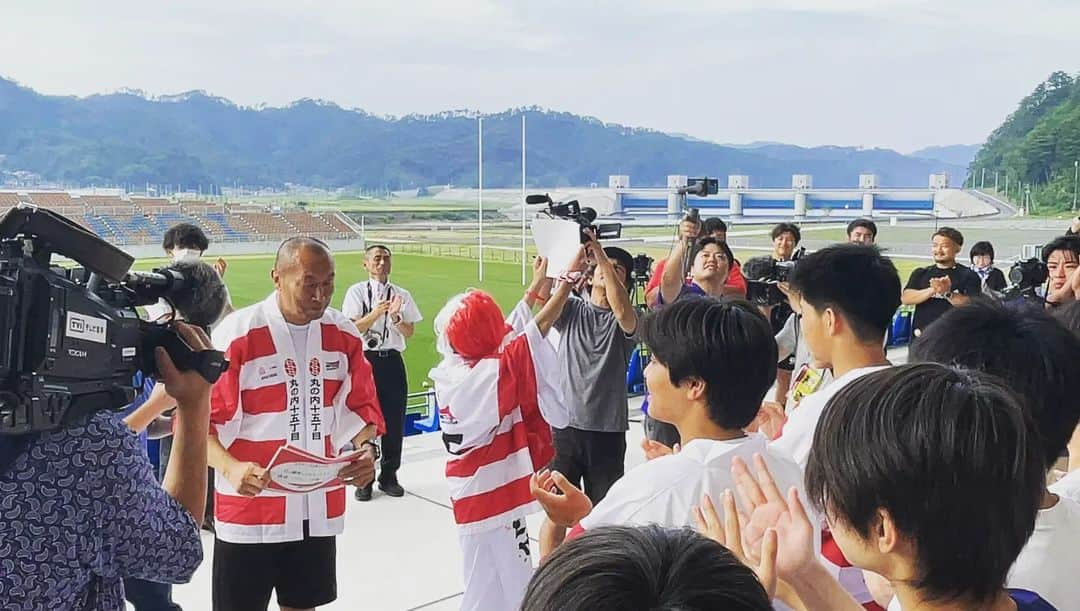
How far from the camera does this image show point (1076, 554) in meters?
1.33

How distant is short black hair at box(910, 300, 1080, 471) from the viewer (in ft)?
5.06

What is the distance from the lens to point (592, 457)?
362 centimetres

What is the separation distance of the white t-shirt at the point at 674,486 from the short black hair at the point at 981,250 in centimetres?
619

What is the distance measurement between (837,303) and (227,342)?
1630 mm

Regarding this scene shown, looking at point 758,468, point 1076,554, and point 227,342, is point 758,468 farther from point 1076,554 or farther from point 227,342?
point 227,342

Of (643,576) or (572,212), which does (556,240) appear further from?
(643,576)

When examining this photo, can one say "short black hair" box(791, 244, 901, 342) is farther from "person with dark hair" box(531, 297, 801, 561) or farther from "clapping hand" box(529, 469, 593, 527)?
"clapping hand" box(529, 469, 593, 527)

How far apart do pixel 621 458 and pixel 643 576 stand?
2953 millimetres

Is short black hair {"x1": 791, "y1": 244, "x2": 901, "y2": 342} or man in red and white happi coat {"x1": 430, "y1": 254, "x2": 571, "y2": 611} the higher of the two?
short black hair {"x1": 791, "y1": 244, "x2": 901, "y2": 342}

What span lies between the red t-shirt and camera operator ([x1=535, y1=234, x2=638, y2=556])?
1.11 metres

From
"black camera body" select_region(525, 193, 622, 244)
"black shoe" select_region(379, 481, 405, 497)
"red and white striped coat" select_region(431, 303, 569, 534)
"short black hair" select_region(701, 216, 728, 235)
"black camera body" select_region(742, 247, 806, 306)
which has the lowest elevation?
"black shoe" select_region(379, 481, 405, 497)

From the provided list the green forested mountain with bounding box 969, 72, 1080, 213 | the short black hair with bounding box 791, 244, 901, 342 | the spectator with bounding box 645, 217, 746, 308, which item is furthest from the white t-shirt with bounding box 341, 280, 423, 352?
the green forested mountain with bounding box 969, 72, 1080, 213

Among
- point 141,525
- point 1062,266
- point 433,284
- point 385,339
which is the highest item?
point 1062,266

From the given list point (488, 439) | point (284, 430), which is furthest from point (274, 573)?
point (488, 439)
